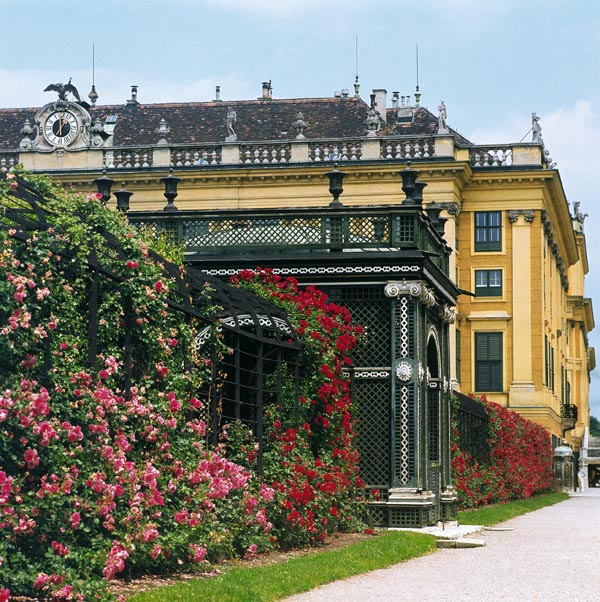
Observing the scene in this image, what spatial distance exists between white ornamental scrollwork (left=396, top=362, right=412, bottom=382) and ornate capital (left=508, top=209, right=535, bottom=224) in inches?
1440

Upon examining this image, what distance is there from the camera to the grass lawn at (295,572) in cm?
1216

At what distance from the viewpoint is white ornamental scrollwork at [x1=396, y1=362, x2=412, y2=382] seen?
21.3 metres

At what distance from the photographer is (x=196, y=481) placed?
48.7 feet

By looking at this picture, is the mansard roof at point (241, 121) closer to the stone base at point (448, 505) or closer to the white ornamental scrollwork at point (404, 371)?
the stone base at point (448, 505)

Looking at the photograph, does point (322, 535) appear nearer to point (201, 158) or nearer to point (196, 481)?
point (196, 481)

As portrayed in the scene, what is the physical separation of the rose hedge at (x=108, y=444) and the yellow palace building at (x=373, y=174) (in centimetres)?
3685

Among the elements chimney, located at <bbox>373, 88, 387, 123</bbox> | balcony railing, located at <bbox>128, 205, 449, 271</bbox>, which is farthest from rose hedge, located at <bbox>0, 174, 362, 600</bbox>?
chimney, located at <bbox>373, 88, 387, 123</bbox>

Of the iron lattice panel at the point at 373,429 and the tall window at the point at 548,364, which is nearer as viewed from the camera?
Answer: the iron lattice panel at the point at 373,429

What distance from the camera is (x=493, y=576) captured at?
612 inches

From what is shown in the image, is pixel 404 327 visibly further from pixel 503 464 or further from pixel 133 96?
pixel 133 96

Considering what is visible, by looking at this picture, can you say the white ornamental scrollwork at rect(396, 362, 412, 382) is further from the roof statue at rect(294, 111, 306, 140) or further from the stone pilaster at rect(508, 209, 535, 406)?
the stone pilaster at rect(508, 209, 535, 406)

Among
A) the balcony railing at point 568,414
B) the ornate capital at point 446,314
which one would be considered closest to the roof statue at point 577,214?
the balcony railing at point 568,414

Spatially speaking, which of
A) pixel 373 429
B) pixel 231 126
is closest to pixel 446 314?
pixel 373 429

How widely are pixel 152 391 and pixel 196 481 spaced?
1.08 metres
